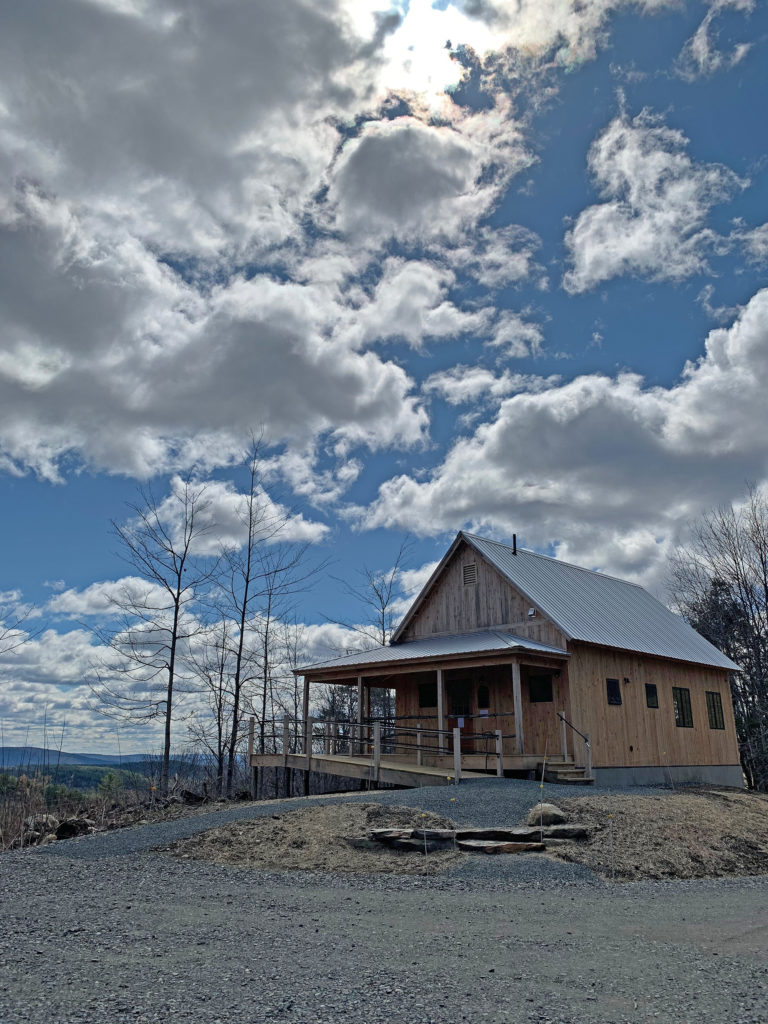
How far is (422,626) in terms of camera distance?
25.4m

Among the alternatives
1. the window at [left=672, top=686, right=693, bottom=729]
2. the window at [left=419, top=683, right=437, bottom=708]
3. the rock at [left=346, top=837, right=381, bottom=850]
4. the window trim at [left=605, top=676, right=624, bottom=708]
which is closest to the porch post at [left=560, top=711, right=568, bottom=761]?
the window trim at [left=605, top=676, right=624, bottom=708]

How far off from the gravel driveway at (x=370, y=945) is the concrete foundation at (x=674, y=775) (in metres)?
9.62

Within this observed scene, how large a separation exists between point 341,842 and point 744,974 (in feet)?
22.3

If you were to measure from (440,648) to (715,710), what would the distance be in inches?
460

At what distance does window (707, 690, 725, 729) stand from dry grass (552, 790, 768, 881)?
33.5 ft

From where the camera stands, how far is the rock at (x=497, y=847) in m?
12.1

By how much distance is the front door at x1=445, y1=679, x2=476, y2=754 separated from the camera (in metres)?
22.3

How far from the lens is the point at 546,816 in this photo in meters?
13.4

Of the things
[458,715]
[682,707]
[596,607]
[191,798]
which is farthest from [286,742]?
[682,707]

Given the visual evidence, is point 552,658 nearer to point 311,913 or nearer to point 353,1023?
point 311,913

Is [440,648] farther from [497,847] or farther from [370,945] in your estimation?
[370,945]

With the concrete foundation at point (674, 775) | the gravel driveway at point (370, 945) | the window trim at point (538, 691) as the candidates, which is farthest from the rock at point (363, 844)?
the window trim at point (538, 691)

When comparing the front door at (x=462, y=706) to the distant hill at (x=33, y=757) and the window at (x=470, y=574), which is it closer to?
the window at (x=470, y=574)

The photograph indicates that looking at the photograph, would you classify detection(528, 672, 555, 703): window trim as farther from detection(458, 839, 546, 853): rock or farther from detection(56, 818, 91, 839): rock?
detection(56, 818, 91, 839): rock
